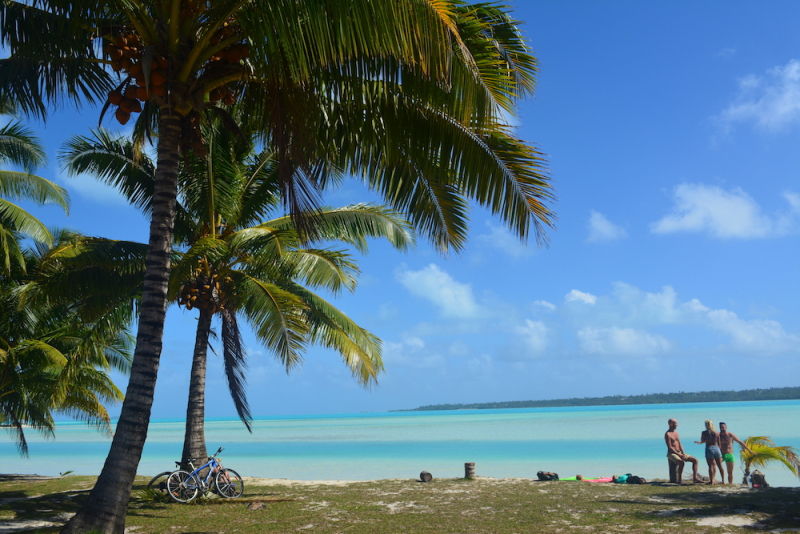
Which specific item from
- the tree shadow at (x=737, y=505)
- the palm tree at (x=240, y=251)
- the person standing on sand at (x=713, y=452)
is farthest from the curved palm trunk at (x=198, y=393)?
the person standing on sand at (x=713, y=452)

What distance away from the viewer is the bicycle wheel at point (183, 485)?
1058cm

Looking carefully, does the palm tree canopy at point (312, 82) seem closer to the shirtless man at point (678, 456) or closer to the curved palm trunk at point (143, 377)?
the curved palm trunk at point (143, 377)

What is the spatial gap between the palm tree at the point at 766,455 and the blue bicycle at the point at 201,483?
10554mm

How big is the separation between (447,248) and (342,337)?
514cm

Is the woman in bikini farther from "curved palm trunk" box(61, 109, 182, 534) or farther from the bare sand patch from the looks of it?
"curved palm trunk" box(61, 109, 182, 534)

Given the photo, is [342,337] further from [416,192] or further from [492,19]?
[492,19]

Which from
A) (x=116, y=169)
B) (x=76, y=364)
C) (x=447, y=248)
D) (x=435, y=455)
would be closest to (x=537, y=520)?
(x=447, y=248)

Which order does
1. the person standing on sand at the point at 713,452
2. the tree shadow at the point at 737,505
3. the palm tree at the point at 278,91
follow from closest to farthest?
1. the palm tree at the point at 278,91
2. the tree shadow at the point at 737,505
3. the person standing on sand at the point at 713,452

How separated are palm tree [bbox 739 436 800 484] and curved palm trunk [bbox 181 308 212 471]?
11.2 meters

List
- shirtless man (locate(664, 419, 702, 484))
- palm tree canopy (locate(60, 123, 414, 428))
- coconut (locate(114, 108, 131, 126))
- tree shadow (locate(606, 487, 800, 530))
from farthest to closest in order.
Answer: shirtless man (locate(664, 419, 702, 484)) < palm tree canopy (locate(60, 123, 414, 428)) < tree shadow (locate(606, 487, 800, 530)) < coconut (locate(114, 108, 131, 126))

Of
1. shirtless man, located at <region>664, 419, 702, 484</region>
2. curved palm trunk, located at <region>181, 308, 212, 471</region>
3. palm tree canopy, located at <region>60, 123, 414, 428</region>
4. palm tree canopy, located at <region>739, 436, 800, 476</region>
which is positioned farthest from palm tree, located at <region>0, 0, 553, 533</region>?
palm tree canopy, located at <region>739, 436, 800, 476</region>

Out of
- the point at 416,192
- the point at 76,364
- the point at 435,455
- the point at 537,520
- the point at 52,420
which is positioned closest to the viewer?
the point at 416,192

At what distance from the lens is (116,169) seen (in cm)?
1170

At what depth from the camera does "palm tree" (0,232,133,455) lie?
12844 millimetres
